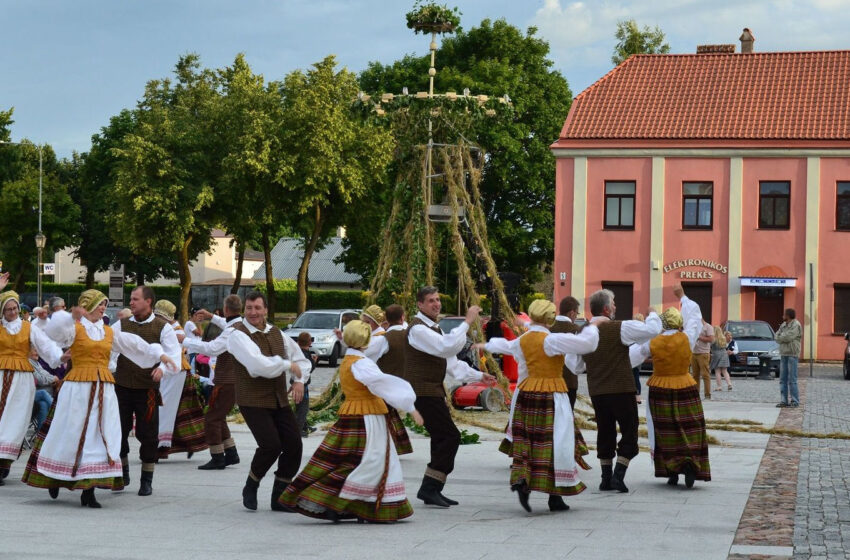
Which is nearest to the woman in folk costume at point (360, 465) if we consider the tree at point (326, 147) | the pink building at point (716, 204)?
the pink building at point (716, 204)

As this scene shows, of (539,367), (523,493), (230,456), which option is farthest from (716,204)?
(523,493)

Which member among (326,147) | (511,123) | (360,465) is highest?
(511,123)

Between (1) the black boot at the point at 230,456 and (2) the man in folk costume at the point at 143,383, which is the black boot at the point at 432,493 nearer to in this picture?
(2) the man in folk costume at the point at 143,383

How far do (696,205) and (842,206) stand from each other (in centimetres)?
437

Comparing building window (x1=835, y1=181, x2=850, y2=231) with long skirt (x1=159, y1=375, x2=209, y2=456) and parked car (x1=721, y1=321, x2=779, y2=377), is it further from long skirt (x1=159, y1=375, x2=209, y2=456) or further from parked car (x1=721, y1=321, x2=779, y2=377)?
long skirt (x1=159, y1=375, x2=209, y2=456)

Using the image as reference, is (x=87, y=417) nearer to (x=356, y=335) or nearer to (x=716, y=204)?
(x=356, y=335)

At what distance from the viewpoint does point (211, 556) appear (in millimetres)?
7707

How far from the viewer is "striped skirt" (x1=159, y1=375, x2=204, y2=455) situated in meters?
12.5

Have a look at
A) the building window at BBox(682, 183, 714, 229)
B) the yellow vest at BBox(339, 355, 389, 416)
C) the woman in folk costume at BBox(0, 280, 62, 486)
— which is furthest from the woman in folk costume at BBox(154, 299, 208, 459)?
the building window at BBox(682, 183, 714, 229)

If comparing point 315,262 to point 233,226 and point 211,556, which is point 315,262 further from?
point 211,556

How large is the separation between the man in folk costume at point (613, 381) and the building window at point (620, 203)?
29.2m

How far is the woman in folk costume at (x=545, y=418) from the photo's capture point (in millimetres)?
9625

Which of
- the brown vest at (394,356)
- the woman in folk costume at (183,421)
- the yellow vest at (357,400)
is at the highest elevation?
the brown vest at (394,356)

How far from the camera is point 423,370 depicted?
33.1 feet
